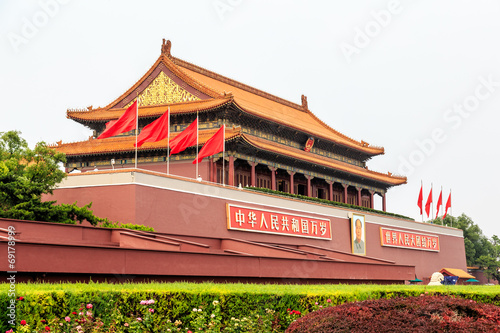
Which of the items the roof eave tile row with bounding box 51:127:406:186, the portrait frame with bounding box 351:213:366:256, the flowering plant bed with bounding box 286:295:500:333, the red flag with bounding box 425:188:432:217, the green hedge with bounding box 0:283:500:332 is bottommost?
the flowering plant bed with bounding box 286:295:500:333

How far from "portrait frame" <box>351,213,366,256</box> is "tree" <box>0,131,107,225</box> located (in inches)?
647

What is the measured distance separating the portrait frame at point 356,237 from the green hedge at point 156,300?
868 inches

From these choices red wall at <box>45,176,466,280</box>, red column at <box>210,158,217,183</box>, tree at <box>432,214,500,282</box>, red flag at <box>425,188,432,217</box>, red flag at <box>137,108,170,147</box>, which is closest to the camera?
red wall at <box>45,176,466,280</box>

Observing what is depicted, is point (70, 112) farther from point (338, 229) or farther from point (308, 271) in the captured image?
point (308, 271)

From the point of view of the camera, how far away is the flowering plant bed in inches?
287

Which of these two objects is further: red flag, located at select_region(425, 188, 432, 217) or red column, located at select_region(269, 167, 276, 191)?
red flag, located at select_region(425, 188, 432, 217)

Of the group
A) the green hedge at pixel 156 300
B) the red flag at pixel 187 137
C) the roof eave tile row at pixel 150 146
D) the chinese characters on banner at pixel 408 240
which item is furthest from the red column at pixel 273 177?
the green hedge at pixel 156 300

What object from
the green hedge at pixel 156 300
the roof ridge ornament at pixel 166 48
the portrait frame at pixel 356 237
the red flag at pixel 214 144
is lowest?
the green hedge at pixel 156 300

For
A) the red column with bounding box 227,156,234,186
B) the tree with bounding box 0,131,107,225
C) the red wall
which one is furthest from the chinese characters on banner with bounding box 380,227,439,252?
the tree with bounding box 0,131,107,225

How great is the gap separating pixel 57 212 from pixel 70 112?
47.5ft

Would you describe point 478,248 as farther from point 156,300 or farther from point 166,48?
point 156,300

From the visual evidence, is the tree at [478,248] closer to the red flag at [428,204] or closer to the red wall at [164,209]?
the red flag at [428,204]

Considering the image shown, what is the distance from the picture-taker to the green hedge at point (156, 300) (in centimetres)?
776

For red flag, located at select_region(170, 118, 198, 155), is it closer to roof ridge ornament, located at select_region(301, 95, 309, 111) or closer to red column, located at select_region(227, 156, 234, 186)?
red column, located at select_region(227, 156, 234, 186)
